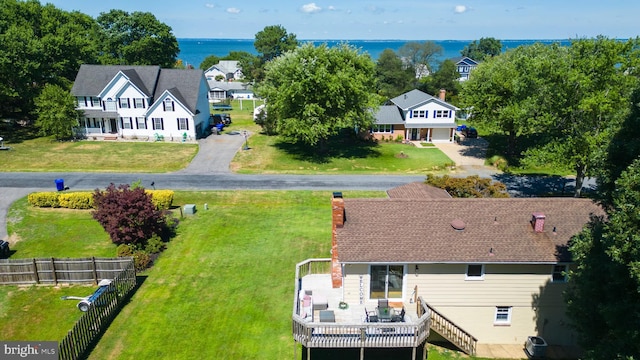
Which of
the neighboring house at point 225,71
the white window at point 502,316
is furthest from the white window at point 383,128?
the neighboring house at point 225,71

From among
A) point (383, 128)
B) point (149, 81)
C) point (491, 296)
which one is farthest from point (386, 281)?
point (149, 81)

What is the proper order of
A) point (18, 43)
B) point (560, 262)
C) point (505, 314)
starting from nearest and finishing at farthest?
point (560, 262), point (505, 314), point (18, 43)

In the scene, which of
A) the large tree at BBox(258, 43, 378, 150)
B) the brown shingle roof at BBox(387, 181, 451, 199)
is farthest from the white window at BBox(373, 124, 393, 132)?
the brown shingle roof at BBox(387, 181, 451, 199)

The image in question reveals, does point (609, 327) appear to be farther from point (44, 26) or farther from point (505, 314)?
point (44, 26)

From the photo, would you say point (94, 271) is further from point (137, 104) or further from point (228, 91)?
point (228, 91)

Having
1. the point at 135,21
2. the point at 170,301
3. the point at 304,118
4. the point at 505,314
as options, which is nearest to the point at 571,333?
the point at 505,314

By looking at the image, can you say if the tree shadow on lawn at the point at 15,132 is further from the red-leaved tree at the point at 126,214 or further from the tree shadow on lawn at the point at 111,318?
the tree shadow on lawn at the point at 111,318
